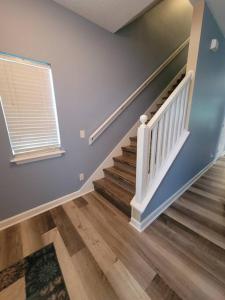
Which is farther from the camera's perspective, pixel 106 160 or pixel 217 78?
pixel 106 160

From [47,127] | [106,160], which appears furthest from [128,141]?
[47,127]

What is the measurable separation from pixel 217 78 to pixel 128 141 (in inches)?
71.0

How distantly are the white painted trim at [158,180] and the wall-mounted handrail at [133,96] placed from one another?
1128mm

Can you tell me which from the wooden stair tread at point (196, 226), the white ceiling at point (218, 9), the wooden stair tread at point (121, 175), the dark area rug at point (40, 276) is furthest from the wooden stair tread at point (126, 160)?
the white ceiling at point (218, 9)

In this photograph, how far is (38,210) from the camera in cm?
192

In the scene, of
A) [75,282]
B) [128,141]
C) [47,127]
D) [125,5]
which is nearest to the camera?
[75,282]

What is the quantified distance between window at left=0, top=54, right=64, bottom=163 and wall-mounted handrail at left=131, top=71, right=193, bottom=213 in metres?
1.20

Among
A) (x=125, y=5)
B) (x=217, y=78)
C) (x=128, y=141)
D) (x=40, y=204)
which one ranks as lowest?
(x=40, y=204)

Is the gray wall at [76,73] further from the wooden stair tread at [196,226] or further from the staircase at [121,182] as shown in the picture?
the wooden stair tread at [196,226]

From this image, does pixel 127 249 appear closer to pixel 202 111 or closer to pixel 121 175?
pixel 121 175

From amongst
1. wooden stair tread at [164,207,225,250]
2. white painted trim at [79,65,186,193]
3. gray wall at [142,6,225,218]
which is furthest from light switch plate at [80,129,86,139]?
wooden stair tread at [164,207,225,250]

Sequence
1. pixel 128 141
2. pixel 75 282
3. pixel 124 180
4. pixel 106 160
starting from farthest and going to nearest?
pixel 128 141 → pixel 106 160 → pixel 124 180 → pixel 75 282

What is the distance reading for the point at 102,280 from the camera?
1.15 m

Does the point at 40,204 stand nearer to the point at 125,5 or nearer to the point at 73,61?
the point at 73,61
